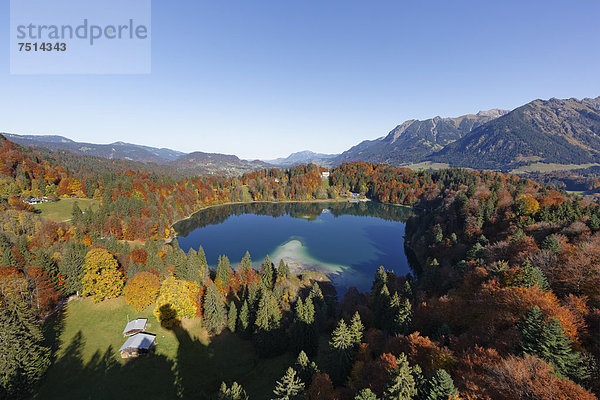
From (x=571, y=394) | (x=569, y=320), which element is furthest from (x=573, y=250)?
(x=571, y=394)

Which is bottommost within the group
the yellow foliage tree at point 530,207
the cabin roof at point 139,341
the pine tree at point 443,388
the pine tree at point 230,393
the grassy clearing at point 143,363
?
the grassy clearing at point 143,363

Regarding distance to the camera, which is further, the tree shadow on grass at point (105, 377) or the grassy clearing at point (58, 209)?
the grassy clearing at point (58, 209)

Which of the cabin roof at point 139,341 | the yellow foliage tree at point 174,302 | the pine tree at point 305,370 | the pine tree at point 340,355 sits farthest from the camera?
the yellow foliage tree at point 174,302

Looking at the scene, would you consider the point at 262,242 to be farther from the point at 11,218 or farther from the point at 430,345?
the point at 430,345

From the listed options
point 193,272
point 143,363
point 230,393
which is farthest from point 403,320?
point 193,272

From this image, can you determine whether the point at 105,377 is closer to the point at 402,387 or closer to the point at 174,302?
the point at 174,302

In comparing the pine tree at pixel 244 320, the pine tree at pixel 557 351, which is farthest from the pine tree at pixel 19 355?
the pine tree at pixel 557 351

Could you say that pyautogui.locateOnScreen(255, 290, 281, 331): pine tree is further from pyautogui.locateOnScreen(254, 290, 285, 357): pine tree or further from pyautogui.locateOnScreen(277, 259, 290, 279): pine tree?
pyautogui.locateOnScreen(277, 259, 290, 279): pine tree

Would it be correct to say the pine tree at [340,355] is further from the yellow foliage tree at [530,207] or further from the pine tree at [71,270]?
the yellow foliage tree at [530,207]

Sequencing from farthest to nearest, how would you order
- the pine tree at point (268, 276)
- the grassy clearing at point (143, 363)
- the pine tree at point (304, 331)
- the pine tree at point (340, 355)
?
the pine tree at point (268, 276), the pine tree at point (304, 331), the grassy clearing at point (143, 363), the pine tree at point (340, 355)
